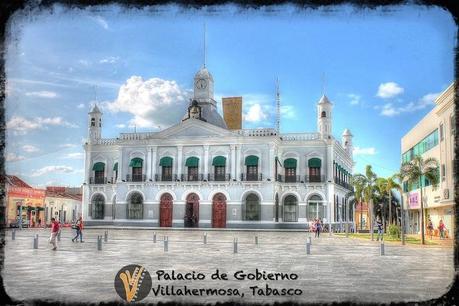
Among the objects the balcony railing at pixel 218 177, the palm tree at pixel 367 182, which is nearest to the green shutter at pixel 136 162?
the balcony railing at pixel 218 177

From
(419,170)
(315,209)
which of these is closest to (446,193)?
(419,170)

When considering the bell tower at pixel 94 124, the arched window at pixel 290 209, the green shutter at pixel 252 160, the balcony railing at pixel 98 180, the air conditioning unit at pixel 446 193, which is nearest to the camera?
the air conditioning unit at pixel 446 193

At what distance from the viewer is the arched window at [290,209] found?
49250 mm

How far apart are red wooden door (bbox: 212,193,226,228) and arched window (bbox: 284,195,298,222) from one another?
19.1ft

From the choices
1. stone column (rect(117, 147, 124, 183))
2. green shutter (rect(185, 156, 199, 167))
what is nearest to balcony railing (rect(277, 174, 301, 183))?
green shutter (rect(185, 156, 199, 167))

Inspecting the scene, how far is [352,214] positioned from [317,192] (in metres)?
15.2

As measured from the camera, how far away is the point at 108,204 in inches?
2085

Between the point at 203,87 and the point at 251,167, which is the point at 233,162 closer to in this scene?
the point at 251,167

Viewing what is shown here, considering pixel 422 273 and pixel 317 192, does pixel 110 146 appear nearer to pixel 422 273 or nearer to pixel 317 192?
pixel 317 192

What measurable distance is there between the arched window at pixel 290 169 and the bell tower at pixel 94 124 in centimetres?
1872

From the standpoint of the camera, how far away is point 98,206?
2110 inches

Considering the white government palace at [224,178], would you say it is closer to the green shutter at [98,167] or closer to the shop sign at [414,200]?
the green shutter at [98,167]

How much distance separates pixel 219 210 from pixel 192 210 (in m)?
2.81

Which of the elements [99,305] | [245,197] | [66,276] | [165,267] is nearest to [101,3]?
[99,305]
